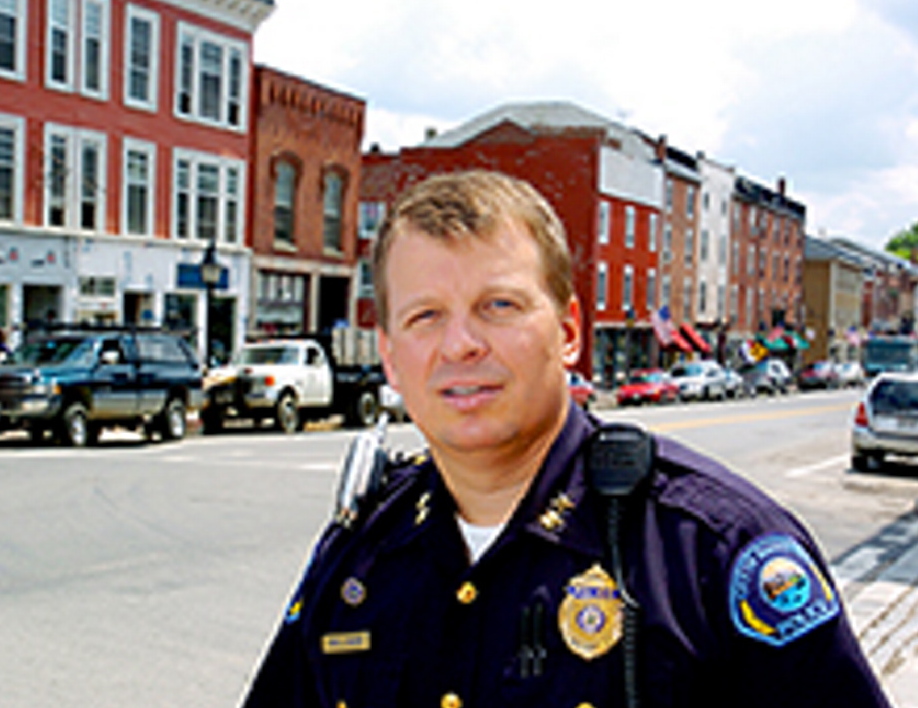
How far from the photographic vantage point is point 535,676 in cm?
199

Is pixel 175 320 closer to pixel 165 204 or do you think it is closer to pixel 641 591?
pixel 165 204

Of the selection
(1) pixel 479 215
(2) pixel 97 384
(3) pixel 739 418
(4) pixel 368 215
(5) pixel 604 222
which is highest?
(5) pixel 604 222

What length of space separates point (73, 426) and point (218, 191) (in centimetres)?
1578

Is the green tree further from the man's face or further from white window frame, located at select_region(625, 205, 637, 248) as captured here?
the man's face

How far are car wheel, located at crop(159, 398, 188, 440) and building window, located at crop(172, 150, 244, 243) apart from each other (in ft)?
38.7

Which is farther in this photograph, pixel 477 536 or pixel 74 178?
pixel 74 178

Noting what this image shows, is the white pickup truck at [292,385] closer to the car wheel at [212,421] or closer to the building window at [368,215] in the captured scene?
the car wheel at [212,421]

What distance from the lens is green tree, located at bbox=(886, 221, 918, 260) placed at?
162363mm

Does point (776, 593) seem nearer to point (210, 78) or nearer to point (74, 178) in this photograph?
point (74, 178)

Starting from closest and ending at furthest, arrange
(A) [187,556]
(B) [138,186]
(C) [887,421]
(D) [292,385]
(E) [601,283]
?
(A) [187,556] < (C) [887,421] < (D) [292,385] < (B) [138,186] < (E) [601,283]

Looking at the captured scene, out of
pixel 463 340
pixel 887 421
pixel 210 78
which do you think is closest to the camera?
pixel 463 340

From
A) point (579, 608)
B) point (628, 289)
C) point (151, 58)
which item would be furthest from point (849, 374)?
point (579, 608)

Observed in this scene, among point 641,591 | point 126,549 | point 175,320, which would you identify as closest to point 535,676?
point 641,591

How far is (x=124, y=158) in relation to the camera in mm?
31234
